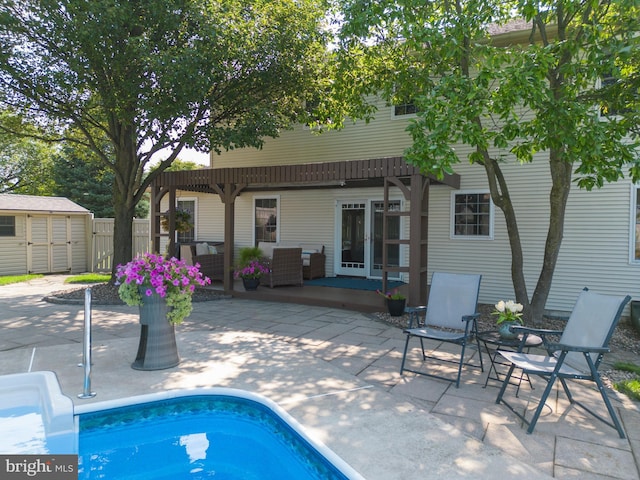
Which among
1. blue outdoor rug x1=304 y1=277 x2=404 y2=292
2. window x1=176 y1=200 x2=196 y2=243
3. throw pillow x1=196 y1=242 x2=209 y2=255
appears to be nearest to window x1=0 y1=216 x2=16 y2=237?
window x1=176 y1=200 x2=196 y2=243

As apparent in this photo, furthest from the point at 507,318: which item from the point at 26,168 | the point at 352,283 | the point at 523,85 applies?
the point at 26,168

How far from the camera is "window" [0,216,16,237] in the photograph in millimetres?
12148

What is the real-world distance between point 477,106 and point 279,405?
3.82m

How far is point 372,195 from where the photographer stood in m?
10.0

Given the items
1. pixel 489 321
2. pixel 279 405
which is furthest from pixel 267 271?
pixel 279 405

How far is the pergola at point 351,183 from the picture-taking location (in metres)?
6.76

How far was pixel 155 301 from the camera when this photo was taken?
4.13 metres

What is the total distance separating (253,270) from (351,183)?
9.57 feet

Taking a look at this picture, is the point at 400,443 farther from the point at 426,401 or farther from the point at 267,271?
the point at 267,271

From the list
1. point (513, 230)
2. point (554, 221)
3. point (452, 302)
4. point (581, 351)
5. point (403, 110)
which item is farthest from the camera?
point (403, 110)

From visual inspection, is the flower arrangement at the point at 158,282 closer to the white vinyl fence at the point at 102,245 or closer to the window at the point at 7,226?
the window at the point at 7,226

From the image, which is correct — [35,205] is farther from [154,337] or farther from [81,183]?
[154,337]

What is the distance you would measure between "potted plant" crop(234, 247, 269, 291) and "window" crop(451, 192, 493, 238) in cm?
406

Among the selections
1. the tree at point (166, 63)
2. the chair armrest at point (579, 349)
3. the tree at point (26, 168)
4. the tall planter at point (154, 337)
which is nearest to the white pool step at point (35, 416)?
the tall planter at point (154, 337)
